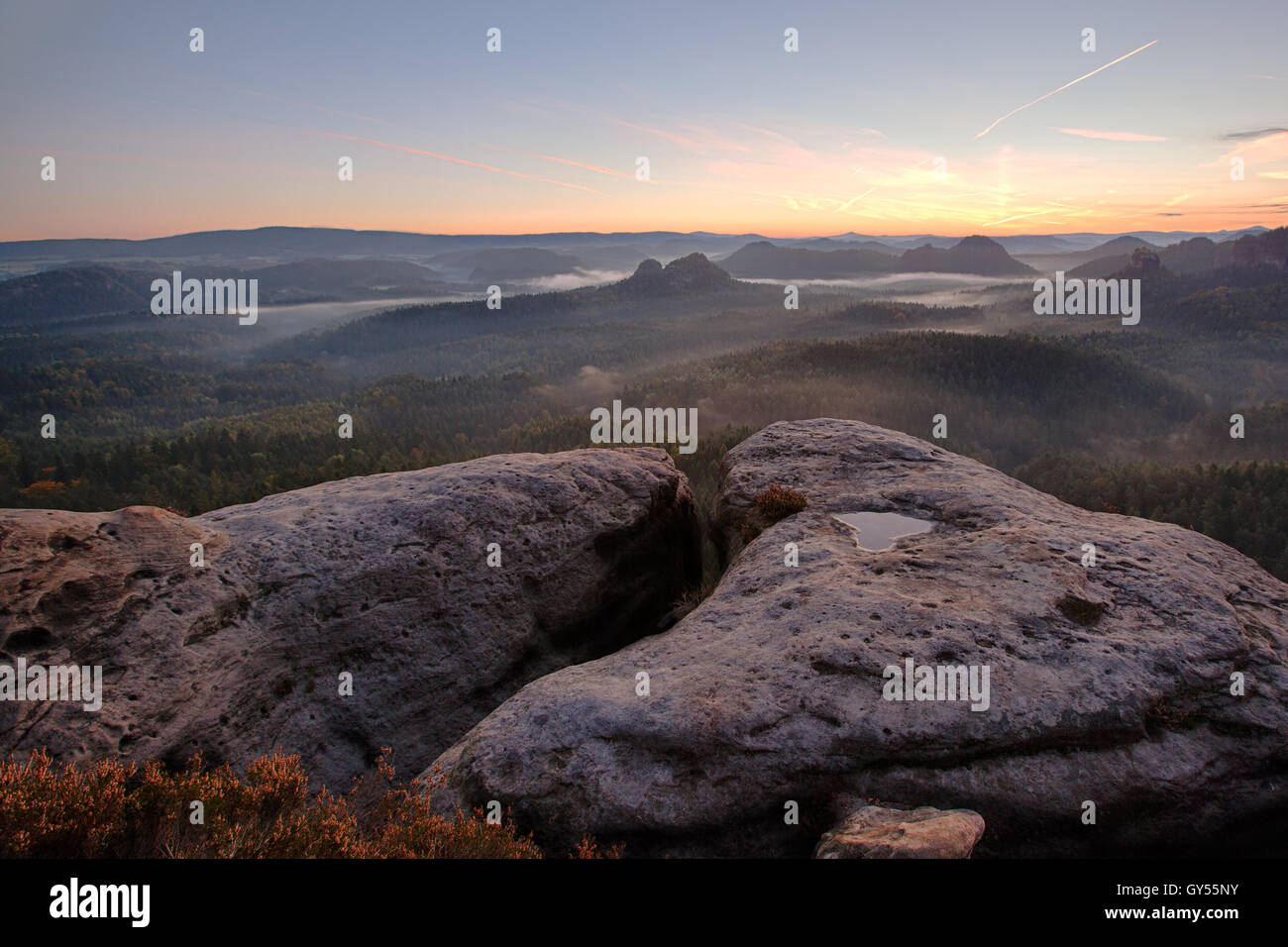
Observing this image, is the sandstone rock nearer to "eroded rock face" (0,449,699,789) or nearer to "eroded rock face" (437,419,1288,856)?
"eroded rock face" (437,419,1288,856)

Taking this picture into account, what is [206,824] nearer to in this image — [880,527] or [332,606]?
[332,606]

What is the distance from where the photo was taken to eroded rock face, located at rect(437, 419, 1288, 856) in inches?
351

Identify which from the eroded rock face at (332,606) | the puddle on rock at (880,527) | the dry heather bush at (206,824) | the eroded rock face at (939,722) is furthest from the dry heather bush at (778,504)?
the dry heather bush at (206,824)

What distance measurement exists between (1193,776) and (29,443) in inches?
7022

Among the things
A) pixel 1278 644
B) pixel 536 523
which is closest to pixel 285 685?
pixel 536 523

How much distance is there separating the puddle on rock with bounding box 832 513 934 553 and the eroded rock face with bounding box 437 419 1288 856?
6.97 feet

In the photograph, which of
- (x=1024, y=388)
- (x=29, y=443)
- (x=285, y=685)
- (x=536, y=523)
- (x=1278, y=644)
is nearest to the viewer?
(x=1278, y=644)

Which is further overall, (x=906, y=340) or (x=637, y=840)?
(x=906, y=340)

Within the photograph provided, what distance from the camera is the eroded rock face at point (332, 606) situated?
1052 centimetres

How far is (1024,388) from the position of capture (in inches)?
7131

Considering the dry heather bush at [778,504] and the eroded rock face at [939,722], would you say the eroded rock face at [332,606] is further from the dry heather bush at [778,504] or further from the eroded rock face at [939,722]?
the eroded rock face at [939,722]

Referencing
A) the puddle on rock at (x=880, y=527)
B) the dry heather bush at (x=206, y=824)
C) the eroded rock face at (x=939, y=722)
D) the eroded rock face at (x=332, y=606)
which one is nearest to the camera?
the dry heather bush at (x=206, y=824)

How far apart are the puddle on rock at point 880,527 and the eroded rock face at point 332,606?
19.1 feet
